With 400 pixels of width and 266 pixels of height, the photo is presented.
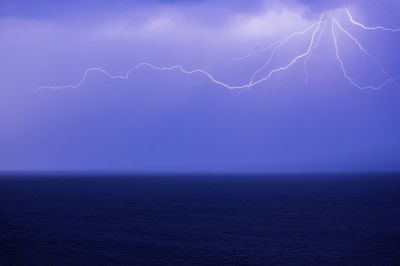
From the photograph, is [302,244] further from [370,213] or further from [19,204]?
[19,204]

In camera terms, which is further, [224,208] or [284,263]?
[224,208]

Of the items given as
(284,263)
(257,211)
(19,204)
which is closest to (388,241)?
(284,263)

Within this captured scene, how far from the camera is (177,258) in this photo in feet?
120

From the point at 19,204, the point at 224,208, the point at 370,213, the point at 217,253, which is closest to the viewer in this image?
the point at 217,253

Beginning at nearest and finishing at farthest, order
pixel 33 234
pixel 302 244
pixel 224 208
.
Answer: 1. pixel 302 244
2. pixel 33 234
3. pixel 224 208

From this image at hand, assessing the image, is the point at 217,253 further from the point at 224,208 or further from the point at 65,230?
the point at 224,208

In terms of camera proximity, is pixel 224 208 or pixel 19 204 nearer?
pixel 224 208

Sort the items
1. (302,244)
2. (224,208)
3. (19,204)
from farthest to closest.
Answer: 1. (19,204)
2. (224,208)
3. (302,244)

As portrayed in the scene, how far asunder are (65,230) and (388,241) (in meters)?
26.1

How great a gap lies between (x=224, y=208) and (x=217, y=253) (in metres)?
33.7

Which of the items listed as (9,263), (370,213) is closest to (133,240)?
(9,263)

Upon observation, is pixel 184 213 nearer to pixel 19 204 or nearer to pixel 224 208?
pixel 224 208

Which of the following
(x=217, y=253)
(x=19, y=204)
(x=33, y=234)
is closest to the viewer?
(x=217, y=253)

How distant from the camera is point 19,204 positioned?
7844 centimetres
